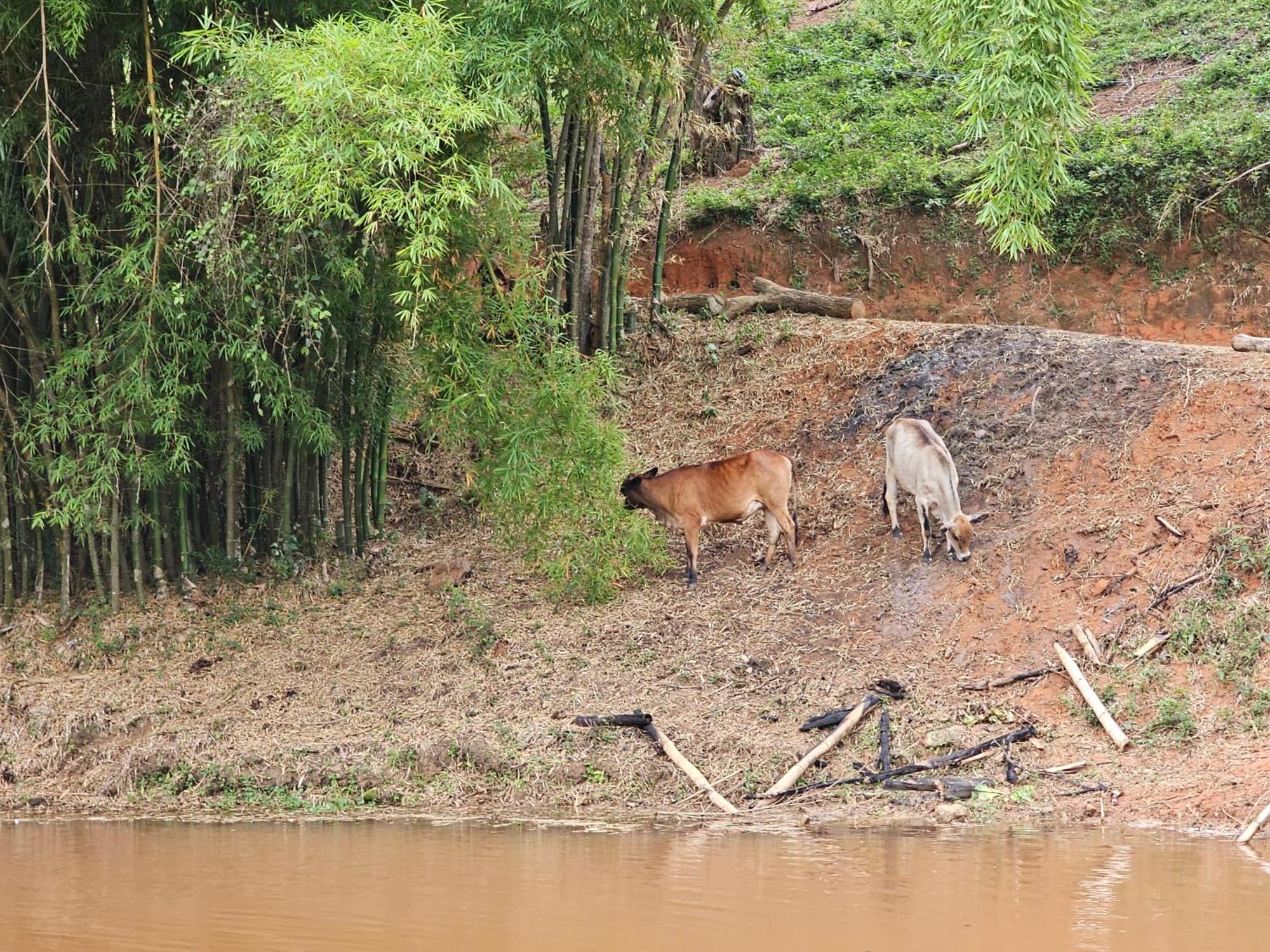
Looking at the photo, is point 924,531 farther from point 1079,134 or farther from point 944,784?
point 1079,134

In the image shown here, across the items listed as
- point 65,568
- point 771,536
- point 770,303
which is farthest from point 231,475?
point 770,303

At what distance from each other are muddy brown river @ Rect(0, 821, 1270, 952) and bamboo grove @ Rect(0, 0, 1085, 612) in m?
2.96

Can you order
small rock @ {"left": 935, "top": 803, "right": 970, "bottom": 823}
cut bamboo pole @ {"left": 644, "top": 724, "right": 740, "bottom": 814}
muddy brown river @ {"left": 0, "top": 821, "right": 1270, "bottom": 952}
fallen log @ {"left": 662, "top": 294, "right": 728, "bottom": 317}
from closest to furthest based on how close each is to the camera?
muddy brown river @ {"left": 0, "top": 821, "right": 1270, "bottom": 952} < small rock @ {"left": 935, "top": 803, "right": 970, "bottom": 823} < cut bamboo pole @ {"left": 644, "top": 724, "right": 740, "bottom": 814} < fallen log @ {"left": 662, "top": 294, "right": 728, "bottom": 317}

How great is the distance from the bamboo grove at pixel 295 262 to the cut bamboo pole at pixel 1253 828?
131 inches

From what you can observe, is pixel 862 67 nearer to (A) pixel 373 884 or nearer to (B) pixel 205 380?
(B) pixel 205 380

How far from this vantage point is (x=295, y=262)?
823cm

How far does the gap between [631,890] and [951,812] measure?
217 centimetres

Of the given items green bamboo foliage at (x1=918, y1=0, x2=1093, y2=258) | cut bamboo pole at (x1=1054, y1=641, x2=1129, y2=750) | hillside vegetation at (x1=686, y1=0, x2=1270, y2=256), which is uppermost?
hillside vegetation at (x1=686, y1=0, x2=1270, y2=256)

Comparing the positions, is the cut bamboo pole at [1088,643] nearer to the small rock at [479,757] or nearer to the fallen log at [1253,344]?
the fallen log at [1253,344]

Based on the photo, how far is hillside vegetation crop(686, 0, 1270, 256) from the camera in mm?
13852

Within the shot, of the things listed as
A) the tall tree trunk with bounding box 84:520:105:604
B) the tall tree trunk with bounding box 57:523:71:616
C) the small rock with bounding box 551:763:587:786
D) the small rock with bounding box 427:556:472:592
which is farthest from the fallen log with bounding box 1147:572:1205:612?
the tall tree trunk with bounding box 57:523:71:616

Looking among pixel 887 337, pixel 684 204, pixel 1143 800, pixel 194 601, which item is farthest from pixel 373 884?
pixel 684 204

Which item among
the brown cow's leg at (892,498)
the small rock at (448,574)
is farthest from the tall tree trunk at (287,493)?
the brown cow's leg at (892,498)

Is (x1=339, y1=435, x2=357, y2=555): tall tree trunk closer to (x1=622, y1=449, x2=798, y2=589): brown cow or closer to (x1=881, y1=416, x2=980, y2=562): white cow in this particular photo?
(x1=622, y1=449, x2=798, y2=589): brown cow
